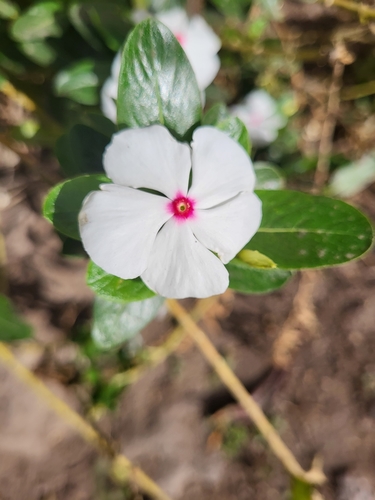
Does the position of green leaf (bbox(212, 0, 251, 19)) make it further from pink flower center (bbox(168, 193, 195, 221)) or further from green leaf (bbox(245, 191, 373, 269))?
pink flower center (bbox(168, 193, 195, 221))

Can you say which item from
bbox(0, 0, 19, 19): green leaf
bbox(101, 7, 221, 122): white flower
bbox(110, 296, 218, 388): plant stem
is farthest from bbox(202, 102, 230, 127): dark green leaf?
bbox(110, 296, 218, 388): plant stem

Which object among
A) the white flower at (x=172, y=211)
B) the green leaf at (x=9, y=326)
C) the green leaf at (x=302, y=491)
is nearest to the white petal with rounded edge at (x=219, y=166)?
the white flower at (x=172, y=211)

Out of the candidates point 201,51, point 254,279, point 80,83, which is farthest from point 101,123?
point 254,279

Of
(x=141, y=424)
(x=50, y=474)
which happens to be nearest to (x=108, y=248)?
(x=141, y=424)

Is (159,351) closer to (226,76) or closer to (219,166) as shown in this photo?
(226,76)

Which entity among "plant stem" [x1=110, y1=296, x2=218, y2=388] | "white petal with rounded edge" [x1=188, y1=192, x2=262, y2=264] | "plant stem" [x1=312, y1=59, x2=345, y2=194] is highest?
"white petal with rounded edge" [x1=188, y1=192, x2=262, y2=264]

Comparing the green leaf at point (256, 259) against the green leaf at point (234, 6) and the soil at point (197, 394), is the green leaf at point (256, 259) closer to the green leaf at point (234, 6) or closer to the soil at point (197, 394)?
the green leaf at point (234, 6)
